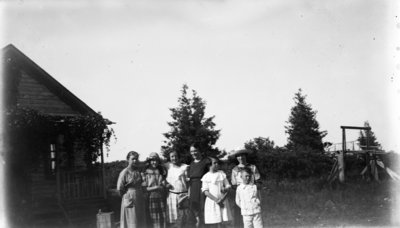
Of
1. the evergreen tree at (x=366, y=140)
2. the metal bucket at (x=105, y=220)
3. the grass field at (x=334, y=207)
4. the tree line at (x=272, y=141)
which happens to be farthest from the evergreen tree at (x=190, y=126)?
the metal bucket at (x=105, y=220)

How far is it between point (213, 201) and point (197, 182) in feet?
1.40

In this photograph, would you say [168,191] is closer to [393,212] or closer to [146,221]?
[146,221]

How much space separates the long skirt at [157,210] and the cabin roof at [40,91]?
25.7ft

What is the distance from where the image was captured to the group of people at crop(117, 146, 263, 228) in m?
6.61

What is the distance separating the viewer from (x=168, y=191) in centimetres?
722

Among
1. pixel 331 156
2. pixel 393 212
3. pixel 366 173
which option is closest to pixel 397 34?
pixel 393 212

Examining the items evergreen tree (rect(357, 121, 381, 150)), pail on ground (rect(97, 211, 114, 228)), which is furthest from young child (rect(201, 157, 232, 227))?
evergreen tree (rect(357, 121, 381, 150))

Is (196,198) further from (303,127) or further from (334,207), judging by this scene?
(303,127)

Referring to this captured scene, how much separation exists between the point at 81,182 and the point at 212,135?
34229 millimetres

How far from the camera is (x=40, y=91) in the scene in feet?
47.8

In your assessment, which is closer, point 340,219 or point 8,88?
point 340,219

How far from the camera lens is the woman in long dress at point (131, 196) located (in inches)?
260

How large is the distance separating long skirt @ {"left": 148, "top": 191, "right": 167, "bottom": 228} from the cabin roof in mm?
7848

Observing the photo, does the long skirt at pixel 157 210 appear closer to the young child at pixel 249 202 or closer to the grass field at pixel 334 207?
the young child at pixel 249 202
